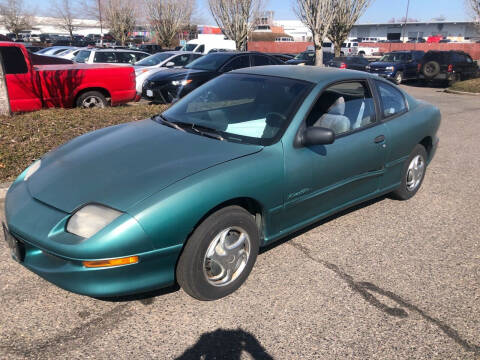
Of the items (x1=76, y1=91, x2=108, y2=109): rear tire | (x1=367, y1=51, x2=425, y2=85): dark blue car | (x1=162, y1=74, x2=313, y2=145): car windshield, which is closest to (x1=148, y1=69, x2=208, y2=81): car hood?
(x1=76, y1=91, x2=108, y2=109): rear tire

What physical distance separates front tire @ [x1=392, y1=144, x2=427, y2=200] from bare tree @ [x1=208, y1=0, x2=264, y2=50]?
67.0 feet

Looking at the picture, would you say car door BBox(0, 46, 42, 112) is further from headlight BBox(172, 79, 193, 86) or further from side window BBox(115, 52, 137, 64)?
side window BBox(115, 52, 137, 64)

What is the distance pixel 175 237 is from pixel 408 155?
10.1ft

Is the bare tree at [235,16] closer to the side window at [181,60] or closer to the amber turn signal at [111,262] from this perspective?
the side window at [181,60]

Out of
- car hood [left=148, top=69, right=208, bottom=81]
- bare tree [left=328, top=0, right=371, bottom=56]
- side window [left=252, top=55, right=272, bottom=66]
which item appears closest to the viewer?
car hood [left=148, top=69, right=208, bottom=81]

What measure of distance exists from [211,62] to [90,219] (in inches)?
347

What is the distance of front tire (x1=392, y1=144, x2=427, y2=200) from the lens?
4773 mm

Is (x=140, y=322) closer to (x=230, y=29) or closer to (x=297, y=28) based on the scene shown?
(x=230, y=29)

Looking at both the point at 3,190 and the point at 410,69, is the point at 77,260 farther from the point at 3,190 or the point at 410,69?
the point at 410,69

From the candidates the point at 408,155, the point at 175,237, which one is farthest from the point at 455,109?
the point at 175,237

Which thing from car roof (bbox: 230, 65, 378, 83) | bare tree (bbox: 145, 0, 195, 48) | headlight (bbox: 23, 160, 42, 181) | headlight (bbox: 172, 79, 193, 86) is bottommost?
headlight (bbox: 23, 160, 42, 181)

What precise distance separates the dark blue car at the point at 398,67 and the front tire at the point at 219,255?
17.9 meters

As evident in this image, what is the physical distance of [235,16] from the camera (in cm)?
2369

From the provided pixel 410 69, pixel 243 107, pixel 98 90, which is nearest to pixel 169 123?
pixel 243 107
